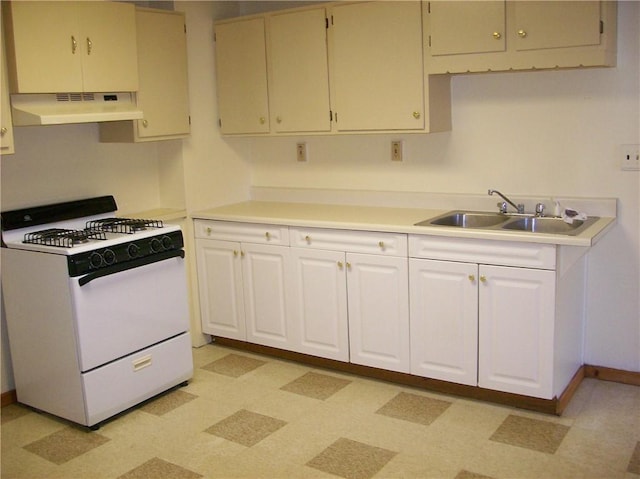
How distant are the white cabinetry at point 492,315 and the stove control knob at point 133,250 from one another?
1339mm

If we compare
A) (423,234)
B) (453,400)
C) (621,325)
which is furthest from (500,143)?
(453,400)

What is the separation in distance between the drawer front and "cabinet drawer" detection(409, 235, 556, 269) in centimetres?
134

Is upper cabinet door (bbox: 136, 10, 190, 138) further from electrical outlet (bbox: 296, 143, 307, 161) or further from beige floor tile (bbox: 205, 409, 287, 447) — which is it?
beige floor tile (bbox: 205, 409, 287, 447)

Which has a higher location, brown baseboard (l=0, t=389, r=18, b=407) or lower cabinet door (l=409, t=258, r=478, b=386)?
lower cabinet door (l=409, t=258, r=478, b=386)

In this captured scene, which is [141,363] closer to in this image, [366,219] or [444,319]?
[366,219]

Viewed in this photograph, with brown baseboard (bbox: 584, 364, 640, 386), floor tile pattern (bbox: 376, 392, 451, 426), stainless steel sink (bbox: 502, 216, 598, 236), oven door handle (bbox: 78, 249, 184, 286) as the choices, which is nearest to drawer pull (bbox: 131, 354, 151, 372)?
oven door handle (bbox: 78, 249, 184, 286)

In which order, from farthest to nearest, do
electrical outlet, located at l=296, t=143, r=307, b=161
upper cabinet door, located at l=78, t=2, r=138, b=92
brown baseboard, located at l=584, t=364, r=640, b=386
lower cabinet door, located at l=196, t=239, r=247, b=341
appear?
electrical outlet, located at l=296, t=143, r=307, b=161, lower cabinet door, located at l=196, t=239, r=247, b=341, brown baseboard, located at l=584, t=364, r=640, b=386, upper cabinet door, located at l=78, t=2, r=138, b=92

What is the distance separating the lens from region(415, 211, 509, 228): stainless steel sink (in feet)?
12.1

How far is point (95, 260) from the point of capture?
10.7ft

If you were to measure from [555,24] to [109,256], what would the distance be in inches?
90.5

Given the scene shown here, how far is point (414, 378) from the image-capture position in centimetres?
368

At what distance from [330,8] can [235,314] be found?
6.05 feet

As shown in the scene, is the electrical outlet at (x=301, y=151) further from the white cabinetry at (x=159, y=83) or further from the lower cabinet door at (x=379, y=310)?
the lower cabinet door at (x=379, y=310)

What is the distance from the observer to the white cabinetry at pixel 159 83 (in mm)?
3867
